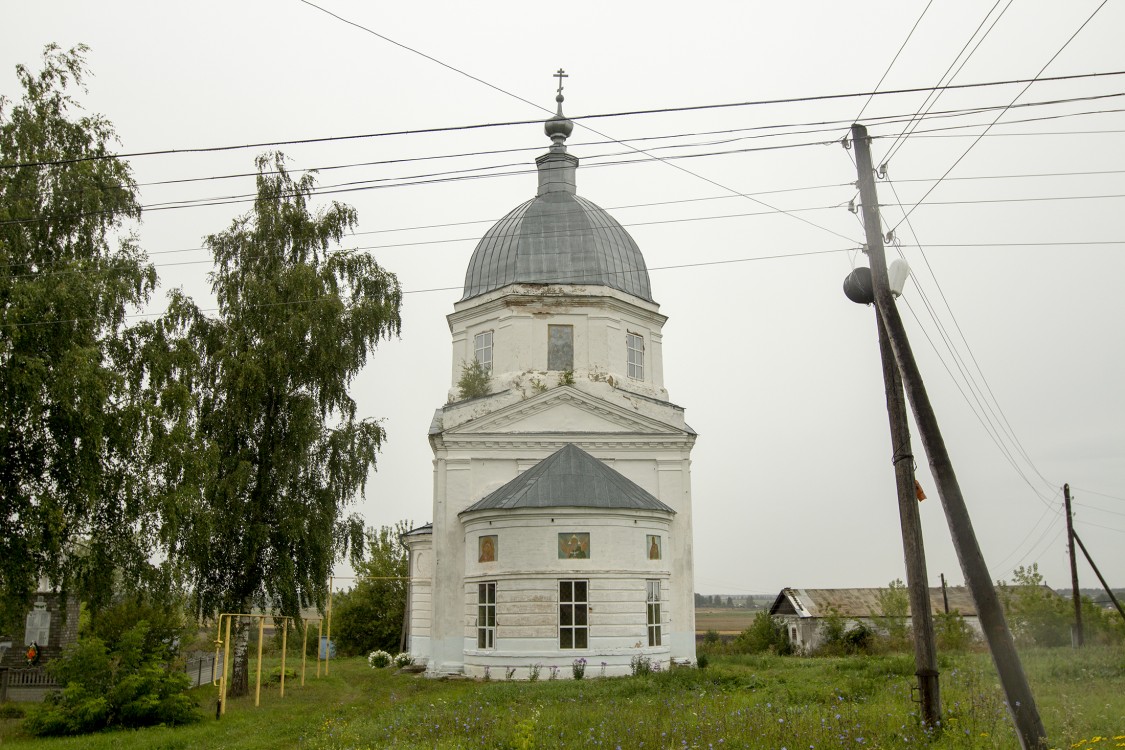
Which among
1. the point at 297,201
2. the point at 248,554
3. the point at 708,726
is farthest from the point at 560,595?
the point at 297,201

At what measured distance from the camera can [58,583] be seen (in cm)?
1459

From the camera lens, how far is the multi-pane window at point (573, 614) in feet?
65.8

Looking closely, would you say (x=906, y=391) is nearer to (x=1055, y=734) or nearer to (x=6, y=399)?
(x=1055, y=734)

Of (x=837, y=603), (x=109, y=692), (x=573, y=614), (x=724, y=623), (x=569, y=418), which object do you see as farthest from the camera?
(x=724, y=623)

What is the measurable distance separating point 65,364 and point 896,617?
97.6 feet

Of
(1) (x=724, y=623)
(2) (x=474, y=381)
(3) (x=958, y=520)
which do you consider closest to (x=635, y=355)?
(2) (x=474, y=381)

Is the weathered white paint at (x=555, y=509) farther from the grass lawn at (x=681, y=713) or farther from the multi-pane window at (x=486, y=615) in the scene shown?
the grass lawn at (x=681, y=713)

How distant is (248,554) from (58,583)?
4.86 m

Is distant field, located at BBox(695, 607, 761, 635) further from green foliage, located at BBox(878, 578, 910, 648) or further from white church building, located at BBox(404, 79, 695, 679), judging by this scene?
white church building, located at BBox(404, 79, 695, 679)

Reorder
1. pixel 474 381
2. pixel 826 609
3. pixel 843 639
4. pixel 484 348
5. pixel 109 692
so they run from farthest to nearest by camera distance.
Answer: pixel 826 609, pixel 843 639, pixel 484 348, pixel 474 381, pixel 109 692

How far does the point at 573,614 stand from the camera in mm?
20203

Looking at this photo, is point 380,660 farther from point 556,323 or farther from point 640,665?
point 556,323

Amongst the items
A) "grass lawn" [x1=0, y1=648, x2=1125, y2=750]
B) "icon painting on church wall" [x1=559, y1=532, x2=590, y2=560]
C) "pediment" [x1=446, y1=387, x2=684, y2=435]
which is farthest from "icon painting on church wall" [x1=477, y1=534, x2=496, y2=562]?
"pediment" [x1=446, y1=387, x2=684, y2=435]

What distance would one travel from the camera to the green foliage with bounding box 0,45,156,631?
13.6 m
